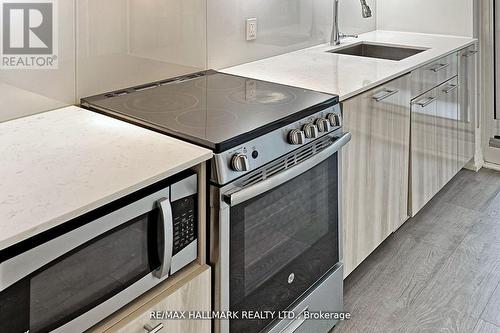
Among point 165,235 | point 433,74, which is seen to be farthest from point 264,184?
point 433,74

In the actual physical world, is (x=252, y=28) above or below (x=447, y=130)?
above

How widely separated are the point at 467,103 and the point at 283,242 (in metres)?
2.17

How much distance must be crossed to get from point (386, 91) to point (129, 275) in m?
1.51

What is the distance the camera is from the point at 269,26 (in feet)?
8.77

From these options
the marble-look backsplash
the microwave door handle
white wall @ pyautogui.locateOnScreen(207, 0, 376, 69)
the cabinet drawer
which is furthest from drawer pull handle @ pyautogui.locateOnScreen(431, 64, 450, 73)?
the microwave door handle

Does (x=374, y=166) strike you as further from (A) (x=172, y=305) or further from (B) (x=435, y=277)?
(A) (x=172, y=305)

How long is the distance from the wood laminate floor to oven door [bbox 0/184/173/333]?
1093 mm

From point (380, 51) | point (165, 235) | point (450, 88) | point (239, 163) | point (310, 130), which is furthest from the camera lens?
point (380, 51)

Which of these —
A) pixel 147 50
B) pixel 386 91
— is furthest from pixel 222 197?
pixel 386 91

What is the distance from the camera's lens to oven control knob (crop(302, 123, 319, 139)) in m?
1.70

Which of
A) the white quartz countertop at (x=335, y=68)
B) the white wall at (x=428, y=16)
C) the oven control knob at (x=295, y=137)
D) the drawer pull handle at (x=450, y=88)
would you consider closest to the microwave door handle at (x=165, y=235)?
the oven control knob at (x=295, y=137)

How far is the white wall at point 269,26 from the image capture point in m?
2.34

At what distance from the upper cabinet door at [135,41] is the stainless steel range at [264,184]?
0.07m

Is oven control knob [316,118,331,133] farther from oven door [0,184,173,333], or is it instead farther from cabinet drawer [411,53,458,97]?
cabinet drawer [411,53,458,97]
